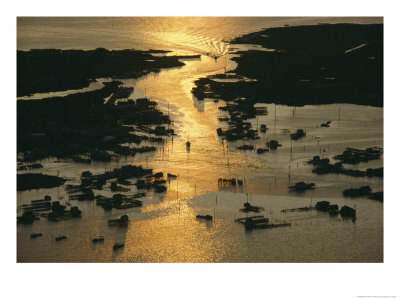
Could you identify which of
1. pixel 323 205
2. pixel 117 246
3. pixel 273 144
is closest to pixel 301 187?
pixel 323 205

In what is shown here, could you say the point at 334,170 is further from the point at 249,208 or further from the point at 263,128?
the point at 263,128

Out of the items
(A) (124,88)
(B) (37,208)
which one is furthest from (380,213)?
(A) (124,88)

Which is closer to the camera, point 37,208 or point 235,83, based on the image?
point 37,208

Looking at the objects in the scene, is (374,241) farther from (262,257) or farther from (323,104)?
(323,104)

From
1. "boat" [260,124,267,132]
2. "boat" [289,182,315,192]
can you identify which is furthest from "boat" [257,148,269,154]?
"boat" [289,182,315,192]

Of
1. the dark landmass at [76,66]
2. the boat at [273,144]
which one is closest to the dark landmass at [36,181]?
the dark landmass at [76,66]

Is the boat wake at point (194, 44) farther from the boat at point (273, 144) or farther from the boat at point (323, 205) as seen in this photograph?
the boat at point (323, 205)

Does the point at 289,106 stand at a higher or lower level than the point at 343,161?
higher
